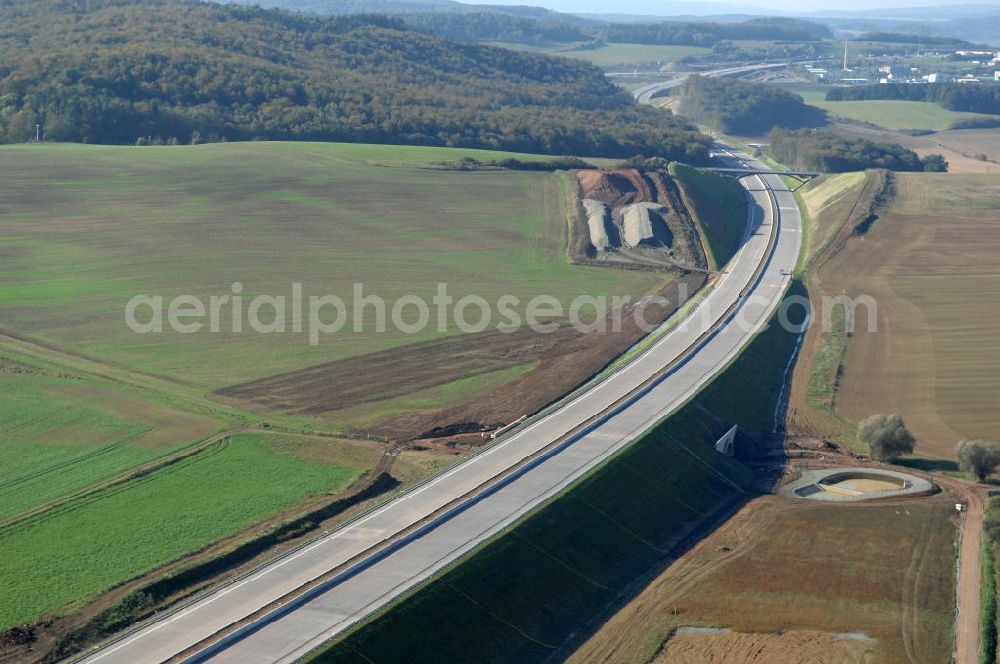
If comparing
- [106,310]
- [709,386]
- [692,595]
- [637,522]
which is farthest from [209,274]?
[692,595]

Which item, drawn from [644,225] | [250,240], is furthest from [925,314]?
[250,240]

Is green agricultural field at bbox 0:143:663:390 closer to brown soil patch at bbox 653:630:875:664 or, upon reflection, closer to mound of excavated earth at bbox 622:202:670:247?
mound of excavated earth at bbox 622:202:670:247

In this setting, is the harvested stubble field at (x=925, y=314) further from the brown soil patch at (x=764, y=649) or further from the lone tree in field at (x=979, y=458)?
the brown soil patch at (x=764, y=649)

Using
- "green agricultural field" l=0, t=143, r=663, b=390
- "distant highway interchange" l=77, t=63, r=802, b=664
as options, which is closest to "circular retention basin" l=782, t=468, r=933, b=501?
"distant highway interchange" l=77, t=63, r=802, b=664

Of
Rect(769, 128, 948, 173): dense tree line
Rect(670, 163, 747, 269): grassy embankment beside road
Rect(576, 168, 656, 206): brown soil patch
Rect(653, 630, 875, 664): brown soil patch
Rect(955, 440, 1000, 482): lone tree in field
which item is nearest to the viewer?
Rect(653, 630, 875, 664): brown soil patch

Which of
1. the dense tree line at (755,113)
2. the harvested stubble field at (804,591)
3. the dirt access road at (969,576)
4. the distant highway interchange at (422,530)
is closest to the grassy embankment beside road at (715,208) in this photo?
the distant highway interchange at (422,530)
